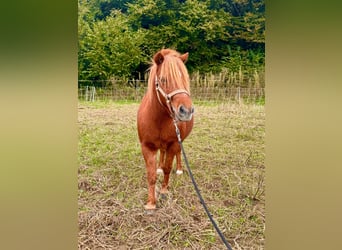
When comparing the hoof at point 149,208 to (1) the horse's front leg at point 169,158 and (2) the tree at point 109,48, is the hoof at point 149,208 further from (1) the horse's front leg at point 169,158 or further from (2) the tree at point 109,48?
(2) the tree at point 109,48

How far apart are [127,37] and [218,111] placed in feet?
1.11

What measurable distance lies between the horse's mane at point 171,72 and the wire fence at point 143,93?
74mm

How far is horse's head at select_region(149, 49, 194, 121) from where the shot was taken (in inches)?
37.3

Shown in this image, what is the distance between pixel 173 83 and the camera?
96cm

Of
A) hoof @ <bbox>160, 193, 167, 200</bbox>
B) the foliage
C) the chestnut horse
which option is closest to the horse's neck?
the chestnut horse

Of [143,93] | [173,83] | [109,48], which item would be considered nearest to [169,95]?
[173,83]

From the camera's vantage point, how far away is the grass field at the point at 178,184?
3.37 feet

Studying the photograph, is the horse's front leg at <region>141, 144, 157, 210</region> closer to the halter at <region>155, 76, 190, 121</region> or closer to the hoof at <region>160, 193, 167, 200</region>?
the hoof at <region>160, 193, 167, 200</region>

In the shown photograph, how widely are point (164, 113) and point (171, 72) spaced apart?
119 mm
